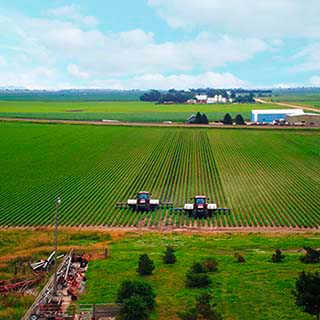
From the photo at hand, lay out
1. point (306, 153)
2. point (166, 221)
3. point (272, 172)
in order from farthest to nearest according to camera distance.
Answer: point (306, 153) → point (272, 172) → point (166, 221)

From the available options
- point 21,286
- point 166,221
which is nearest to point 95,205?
point 166,221

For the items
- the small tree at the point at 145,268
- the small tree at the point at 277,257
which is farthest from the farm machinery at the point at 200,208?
the small tree at the point at 145,268

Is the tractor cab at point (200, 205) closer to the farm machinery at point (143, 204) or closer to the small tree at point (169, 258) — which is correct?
the farm machinery at point (143, 204)

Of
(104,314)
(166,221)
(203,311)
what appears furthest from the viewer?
(166,221)

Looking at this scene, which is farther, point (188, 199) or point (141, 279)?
point (188, 199)

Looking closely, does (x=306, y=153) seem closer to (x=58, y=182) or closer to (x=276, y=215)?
(x=276, y=215)

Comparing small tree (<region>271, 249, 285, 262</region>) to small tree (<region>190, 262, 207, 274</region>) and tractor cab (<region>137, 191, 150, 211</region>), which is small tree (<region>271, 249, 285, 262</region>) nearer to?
small tree (<region>190, 262, 207, 274</region>)

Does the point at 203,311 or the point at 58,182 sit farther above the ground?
the point at 203,311
